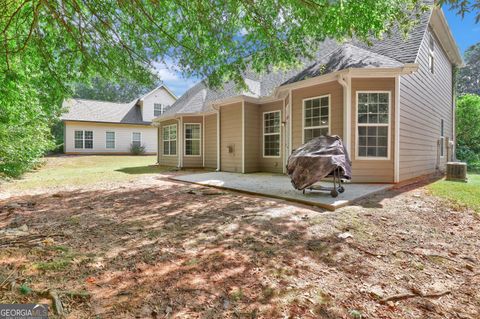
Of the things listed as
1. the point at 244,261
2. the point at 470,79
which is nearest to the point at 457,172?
the point at 244,261

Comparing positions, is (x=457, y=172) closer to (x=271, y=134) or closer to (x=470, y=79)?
(x=271, y=134)

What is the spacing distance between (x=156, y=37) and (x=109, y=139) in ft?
Result: 62.9

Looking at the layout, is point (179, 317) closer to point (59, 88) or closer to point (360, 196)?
point (360, 196)

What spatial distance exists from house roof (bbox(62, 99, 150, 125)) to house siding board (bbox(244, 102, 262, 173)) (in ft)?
52.3

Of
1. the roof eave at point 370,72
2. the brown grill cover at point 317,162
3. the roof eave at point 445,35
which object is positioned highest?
the roof eave at point 445,35

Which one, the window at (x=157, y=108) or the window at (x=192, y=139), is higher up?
the window at (x=157, y=108)

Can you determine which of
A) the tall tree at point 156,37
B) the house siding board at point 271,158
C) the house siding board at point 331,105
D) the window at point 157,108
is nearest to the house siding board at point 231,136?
the house siding board at point 271,158

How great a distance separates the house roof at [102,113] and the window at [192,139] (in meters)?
12.3

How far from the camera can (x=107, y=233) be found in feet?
11.2

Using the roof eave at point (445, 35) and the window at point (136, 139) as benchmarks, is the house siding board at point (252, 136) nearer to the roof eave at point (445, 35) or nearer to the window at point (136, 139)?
the roof eave at point (445, 35)

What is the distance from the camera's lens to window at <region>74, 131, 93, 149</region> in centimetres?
2091

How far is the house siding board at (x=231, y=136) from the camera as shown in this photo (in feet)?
34.1

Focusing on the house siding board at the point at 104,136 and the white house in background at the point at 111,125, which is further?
the white house in background at the point at 111,125

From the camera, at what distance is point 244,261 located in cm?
265
